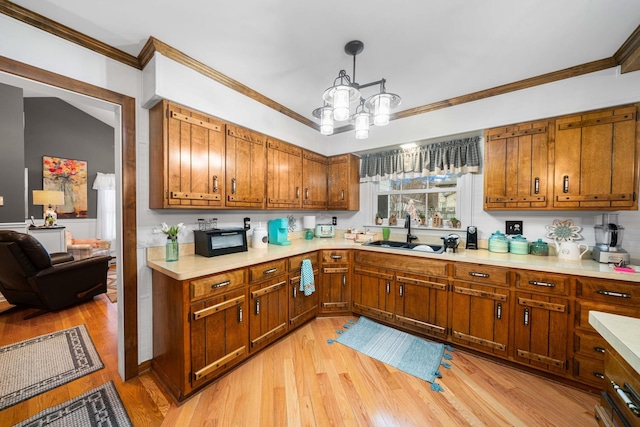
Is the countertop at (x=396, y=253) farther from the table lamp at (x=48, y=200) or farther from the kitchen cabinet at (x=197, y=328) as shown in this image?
the table lamp at (x=48, y=200)

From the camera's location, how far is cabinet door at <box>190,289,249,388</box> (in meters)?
1.72

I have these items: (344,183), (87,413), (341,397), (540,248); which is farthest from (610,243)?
(87,413)

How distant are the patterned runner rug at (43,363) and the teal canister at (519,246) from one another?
4.00 m

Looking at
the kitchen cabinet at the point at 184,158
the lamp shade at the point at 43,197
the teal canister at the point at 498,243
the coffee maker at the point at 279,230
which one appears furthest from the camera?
the lamp shade at the point at 43,197

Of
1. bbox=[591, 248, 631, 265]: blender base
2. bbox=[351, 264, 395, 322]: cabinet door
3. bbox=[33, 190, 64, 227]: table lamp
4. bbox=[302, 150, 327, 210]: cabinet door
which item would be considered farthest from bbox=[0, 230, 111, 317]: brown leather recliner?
bbox=[591, 248, 631, 265]: blender base

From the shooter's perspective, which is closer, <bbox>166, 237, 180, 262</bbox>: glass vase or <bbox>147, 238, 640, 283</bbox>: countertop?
<bbox>147, 238, 640, 283</bbox>: countertop

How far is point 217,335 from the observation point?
1.85 m

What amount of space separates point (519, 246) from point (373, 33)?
236cm

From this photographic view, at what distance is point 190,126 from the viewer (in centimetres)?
205

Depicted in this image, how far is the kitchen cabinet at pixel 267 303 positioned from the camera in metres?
2.12

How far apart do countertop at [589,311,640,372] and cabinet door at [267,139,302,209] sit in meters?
2.55

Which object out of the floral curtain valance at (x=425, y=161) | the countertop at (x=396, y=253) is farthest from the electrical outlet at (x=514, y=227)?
the floral curtain valance at (x=425, y=161)

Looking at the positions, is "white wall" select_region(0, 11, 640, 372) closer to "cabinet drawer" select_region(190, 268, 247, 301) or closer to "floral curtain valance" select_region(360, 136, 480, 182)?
"floral curtain valance" select_region(360, 136, 480, 182)

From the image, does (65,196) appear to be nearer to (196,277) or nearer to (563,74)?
(196,277)
